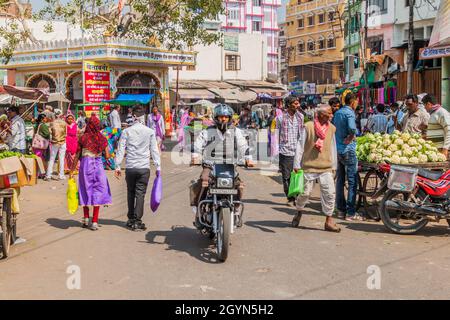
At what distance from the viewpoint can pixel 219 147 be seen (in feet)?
23.1

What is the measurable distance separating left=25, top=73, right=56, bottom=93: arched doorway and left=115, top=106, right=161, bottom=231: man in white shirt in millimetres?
23214

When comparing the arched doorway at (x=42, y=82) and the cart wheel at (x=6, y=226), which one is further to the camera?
the arched doorway at (x=42, y=82)

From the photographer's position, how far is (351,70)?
43.0 meters

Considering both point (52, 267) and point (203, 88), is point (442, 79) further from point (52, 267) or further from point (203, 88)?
point (203, 88)

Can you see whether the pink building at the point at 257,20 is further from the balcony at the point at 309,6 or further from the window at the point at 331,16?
the window at the point at 331,16

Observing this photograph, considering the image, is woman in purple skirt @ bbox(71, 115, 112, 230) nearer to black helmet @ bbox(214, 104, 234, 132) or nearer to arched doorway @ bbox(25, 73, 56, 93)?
black helmet @ bbox(214, 104, 234, 132)

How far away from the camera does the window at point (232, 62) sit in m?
47.6

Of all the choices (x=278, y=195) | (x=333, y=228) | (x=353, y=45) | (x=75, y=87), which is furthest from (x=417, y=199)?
(x=353, y=45)

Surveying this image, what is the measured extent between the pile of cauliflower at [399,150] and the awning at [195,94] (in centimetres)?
3170

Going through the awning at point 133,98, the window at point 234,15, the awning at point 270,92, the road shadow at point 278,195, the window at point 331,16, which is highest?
the window at point 234,15

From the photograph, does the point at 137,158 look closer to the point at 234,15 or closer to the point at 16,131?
the point at 16,131

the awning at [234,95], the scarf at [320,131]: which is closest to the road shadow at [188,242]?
the scarf at [320,131]

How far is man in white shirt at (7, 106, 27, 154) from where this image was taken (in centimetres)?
1359

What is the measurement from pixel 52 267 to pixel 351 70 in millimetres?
38988
